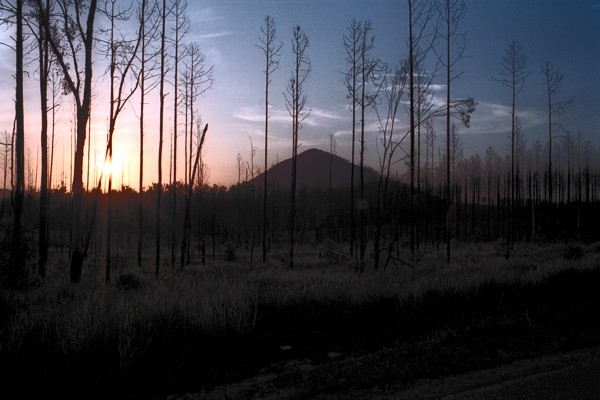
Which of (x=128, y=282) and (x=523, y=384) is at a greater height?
(x=523, y=384)

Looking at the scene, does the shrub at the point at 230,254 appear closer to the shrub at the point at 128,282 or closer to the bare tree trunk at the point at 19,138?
the shrub at the point at 128,282

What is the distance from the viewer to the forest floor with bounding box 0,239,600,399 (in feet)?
16.6

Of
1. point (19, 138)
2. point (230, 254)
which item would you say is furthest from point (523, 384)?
point (230, 254)

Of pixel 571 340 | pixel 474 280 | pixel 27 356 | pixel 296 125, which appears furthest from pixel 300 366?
pixel 296 125

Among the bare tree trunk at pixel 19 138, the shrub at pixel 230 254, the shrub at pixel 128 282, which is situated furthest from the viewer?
the shrub at pixel 230 254

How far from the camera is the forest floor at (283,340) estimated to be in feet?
16.6

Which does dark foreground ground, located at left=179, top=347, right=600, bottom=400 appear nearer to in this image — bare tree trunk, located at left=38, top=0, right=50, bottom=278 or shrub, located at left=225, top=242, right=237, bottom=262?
bare tree trunk, located at left=38, top=0, right=50, bottom=278

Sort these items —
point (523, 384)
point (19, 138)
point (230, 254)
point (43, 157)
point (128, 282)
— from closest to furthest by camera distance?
1. point (523, 384)
2. point (19, 138)
3. point (128, 282)
4. point (43, 157)
5. point (230, 254)

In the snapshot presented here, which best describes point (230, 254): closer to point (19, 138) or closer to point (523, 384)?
point (19, 138)

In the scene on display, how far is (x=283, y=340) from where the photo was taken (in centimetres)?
693

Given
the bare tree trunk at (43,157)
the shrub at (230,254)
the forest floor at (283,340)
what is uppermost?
the bare tree trunk at (43,157)

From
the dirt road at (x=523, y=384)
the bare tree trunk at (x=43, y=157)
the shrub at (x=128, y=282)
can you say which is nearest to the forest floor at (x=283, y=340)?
the dirt road at (x=523, y=384)

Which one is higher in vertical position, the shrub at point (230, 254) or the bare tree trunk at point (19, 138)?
the bare tree trunk at point (19, 138)

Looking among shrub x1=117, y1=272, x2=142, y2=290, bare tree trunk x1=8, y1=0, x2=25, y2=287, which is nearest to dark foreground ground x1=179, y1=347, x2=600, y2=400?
shrub x1=117, y1=272, x2=142, y2=290
